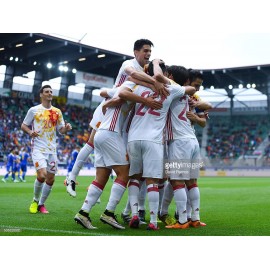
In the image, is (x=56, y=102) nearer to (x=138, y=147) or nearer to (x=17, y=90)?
(x=17, y=90)

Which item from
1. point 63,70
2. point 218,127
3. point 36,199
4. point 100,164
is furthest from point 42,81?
point 100,164

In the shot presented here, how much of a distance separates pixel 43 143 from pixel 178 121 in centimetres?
304

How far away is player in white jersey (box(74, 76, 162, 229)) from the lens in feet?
17.8

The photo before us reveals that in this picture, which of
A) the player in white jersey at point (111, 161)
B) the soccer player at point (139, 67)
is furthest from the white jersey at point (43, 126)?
the player in white jersey at point (111, 161)

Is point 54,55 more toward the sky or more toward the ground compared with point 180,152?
more toward the sky

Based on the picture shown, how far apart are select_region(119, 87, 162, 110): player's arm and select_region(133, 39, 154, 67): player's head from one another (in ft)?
2.31

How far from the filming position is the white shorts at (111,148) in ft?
17.9

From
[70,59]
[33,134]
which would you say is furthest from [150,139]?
[70,59]

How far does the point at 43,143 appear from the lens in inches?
314

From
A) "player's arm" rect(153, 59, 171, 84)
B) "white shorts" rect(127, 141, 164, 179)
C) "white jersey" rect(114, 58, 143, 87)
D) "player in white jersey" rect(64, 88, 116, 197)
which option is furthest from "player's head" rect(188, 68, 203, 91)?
"white shorts" rect(127, 141, 164, 179)

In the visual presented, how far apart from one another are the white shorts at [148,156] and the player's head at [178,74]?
983 mm

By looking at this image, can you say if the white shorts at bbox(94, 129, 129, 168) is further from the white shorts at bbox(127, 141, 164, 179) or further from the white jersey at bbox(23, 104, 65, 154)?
the white jersey at bbox(23, 104, 65, 154)

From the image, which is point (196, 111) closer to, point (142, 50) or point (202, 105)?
point (202, 105)
